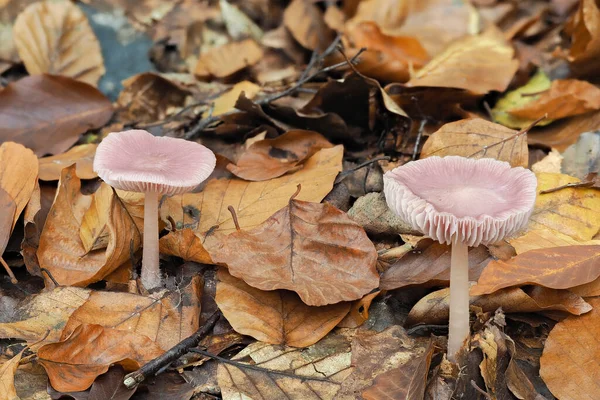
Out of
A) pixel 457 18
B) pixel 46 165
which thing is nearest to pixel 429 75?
pixel 457 18

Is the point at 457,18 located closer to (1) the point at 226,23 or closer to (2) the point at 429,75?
(2) the point at 429,75

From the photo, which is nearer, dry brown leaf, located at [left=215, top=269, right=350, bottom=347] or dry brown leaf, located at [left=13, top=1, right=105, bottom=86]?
dry brown leaf, located at [left=215, top=269, right=350, bottom=347]

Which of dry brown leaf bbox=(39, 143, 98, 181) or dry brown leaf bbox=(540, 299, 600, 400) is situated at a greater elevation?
dry brown leaf bbox=(39, 143, 98, 181)

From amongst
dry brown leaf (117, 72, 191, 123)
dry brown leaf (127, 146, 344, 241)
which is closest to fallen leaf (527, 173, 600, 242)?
dry brown leaf (127, 146, 344, 241)

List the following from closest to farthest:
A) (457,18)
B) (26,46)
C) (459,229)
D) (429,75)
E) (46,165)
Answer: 1. (459,229)
2. (46,165)
3. (429,75)
4. (26,46)
5. (457,18)

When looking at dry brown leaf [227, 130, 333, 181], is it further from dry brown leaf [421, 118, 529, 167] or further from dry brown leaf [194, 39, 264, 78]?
dry brown leaf [194, 39, 264, 78]

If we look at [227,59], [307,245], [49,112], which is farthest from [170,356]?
[227,59]

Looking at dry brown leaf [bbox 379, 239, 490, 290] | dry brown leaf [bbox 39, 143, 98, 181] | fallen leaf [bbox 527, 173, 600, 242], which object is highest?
dry brown leaf [bbox 39, 143, 98, 181]

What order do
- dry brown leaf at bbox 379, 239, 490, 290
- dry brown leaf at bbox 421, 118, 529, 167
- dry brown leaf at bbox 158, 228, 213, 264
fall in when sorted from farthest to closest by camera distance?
dry brown leaf at bbox 421, 118, 529, 167
dry brown leaf at bbox 158, 228, 213, 264
dry brown leaf at bbox 379, 239, 490, 290
